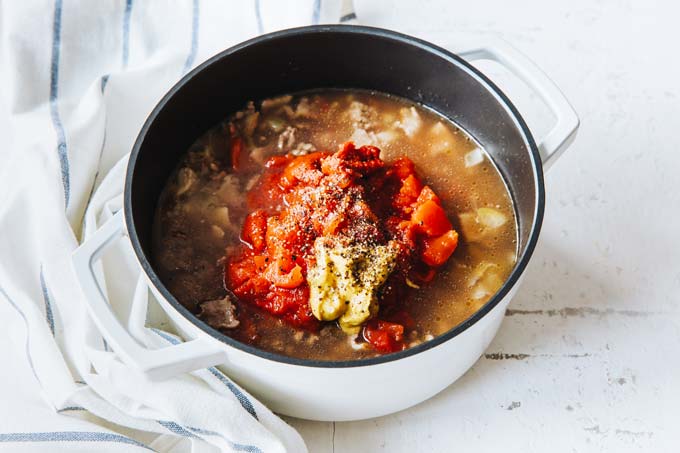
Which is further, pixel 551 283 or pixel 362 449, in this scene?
pixel 551 283

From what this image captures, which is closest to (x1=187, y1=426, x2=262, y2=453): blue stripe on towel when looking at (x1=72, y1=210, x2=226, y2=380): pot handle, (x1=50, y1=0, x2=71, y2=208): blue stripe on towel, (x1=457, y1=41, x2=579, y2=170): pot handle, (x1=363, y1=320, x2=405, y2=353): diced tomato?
(x1=72, y1=210, x2=226, y2=380): pot handle

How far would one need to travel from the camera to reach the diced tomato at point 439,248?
219cm

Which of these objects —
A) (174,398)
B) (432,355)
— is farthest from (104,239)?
(432,355)

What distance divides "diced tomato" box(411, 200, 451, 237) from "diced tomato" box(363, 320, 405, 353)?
0.82 feet

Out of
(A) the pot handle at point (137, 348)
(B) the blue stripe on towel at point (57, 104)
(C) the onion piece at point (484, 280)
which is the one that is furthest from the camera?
(B) the blue stripe on towel at point (57, 104)

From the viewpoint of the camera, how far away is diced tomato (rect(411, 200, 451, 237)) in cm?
219

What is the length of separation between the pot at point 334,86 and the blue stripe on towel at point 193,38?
24 centimetres

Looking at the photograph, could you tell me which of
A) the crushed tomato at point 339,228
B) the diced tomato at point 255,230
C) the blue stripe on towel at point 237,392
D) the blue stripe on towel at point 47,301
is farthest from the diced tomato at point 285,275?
the blue stripe on towel at point 47,301

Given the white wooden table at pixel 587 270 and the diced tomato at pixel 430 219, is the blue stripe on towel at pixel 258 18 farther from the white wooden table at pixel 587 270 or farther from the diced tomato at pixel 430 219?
the diced tomato at pixel 430 219

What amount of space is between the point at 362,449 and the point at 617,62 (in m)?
1.42

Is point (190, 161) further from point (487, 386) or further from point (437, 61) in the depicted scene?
point (487, 386)

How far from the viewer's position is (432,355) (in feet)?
6.29

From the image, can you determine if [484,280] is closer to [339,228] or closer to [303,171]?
[339,228]

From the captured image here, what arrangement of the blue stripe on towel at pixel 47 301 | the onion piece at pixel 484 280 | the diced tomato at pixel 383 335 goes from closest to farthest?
1. the diced tomato at pixel 383 335
2. the onion piece at pixel 484 280
3. the blue stripe on towel at pixel 47 301
